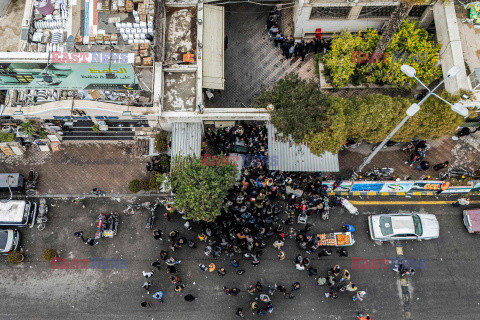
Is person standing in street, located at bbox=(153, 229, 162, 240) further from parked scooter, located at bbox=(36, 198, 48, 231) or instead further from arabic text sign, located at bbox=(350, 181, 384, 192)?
arabic text sign, located at bbox=(350, 181, 384, 192)

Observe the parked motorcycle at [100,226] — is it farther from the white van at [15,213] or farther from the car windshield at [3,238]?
the car windshield at [3,238]

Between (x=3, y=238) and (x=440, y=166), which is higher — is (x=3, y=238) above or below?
below

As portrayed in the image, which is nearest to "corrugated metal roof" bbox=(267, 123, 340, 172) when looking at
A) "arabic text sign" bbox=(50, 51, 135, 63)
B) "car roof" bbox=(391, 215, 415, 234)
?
"car roof" bbox=(391, 215, 415, 234)

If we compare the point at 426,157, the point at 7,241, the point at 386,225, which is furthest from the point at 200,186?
the point at 426,157

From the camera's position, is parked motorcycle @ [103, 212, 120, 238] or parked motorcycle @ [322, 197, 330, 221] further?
parked motorcycle @ [322, 197, 330, 221]

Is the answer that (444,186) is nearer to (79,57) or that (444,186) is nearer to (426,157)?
(426,157)
